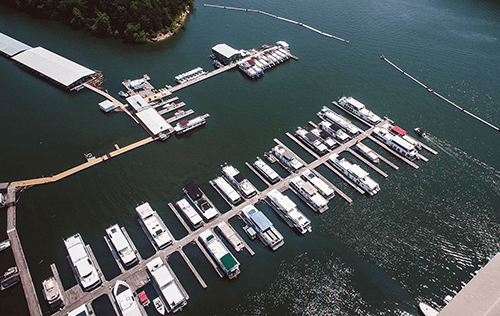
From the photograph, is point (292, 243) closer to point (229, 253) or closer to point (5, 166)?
point (229, 253)

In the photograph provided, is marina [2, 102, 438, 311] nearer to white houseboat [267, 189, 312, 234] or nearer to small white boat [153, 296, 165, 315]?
white houseboat [267, 189, 312, 234]

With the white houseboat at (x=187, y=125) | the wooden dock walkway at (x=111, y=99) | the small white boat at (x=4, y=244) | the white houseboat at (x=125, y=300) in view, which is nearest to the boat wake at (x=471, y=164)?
the white houseboat at (x=187, y=125)

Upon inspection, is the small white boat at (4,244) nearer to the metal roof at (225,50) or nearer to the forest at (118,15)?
the metal roof at (225,50)

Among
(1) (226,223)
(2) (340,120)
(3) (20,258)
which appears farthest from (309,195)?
(3) (20,258)

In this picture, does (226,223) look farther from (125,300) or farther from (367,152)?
(367,152)

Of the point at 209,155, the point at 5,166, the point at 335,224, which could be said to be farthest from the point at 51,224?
the point at 335,224
